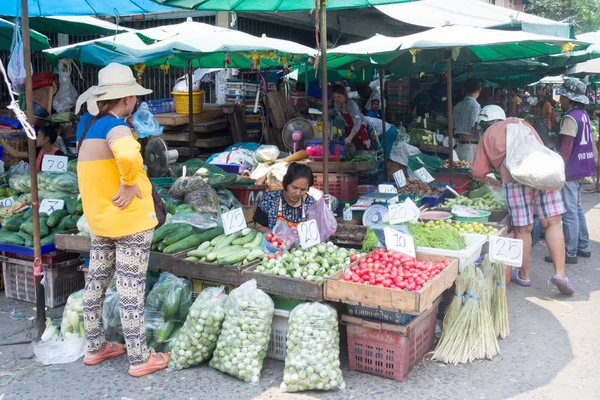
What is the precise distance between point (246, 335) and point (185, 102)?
21.1ft

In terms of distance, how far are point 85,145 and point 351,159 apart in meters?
5.14

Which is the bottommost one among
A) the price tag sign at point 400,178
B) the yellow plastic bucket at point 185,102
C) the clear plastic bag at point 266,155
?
the price tag sign at point 400,178

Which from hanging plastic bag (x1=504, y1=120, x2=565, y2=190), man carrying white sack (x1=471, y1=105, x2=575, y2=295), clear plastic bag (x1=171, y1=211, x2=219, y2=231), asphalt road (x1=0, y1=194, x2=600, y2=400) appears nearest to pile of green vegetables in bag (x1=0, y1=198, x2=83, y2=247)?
asphalt road (x1=0, y1=194, x2=600, y2=400)

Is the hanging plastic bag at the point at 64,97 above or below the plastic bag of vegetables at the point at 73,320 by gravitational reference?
above

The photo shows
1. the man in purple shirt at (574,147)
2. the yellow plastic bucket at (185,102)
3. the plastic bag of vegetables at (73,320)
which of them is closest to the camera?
the plastic bag of vegetables at (73,320)

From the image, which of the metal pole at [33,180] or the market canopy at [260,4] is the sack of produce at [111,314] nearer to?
the metal pole at [33,180]

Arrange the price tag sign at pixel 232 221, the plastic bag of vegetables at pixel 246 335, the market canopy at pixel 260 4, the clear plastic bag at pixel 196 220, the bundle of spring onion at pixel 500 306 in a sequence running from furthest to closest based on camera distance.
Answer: the market canopy at pixel 260 4, the clear plastic bag at pixel 196 220, the price tag sign at pixel 232 221, the bundle of spring onion at pixel 500 306, the plastic bag of vegetables at pixel 246 335

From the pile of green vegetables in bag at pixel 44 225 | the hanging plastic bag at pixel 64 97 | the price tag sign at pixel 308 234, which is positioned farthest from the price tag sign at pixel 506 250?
the hanging plastic bag at pixel 64 97

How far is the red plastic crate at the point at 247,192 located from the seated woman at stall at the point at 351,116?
124 inches

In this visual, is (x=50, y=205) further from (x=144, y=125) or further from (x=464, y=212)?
(x=464, y=212)

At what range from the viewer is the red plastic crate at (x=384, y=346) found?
408 centimetres

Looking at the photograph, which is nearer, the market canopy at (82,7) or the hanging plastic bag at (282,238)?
the hanging plastic bag at (282,238)

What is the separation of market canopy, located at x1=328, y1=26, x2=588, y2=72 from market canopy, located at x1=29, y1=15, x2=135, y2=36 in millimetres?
3548

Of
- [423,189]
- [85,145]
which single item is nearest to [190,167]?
[423,189]
